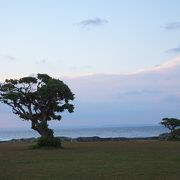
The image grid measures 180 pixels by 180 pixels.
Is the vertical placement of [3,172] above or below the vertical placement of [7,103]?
below

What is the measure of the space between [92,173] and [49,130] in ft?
96.2

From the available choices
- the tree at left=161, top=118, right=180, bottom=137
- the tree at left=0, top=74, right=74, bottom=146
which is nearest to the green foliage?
the tree at left=0, top=74, right=74, bottom=146

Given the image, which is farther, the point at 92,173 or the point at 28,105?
the point at 28,105

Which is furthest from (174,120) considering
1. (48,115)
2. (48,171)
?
(48,171)

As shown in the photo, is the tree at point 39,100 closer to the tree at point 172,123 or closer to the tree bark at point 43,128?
the tree bark at point 43,128

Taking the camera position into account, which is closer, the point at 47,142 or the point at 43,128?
the point at 47,142

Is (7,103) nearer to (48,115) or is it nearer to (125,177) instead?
(48,115)

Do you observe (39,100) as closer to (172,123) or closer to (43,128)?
(43,128)

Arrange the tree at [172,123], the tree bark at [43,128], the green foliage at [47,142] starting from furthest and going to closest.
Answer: the tree at [172,123]
the tree bark at [43,128]
the green foliage at [47,142]

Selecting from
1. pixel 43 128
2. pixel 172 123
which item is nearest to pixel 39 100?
pixel 43 128

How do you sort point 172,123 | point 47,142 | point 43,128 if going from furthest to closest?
1. point 172,123
2. point 43,128
3. point 47,142

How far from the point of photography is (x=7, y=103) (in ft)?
166

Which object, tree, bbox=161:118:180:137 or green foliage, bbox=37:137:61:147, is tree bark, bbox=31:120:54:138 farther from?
tree, bbox=161:118:180:137

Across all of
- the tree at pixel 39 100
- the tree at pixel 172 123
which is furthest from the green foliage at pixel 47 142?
the tree at pixel 172 123
